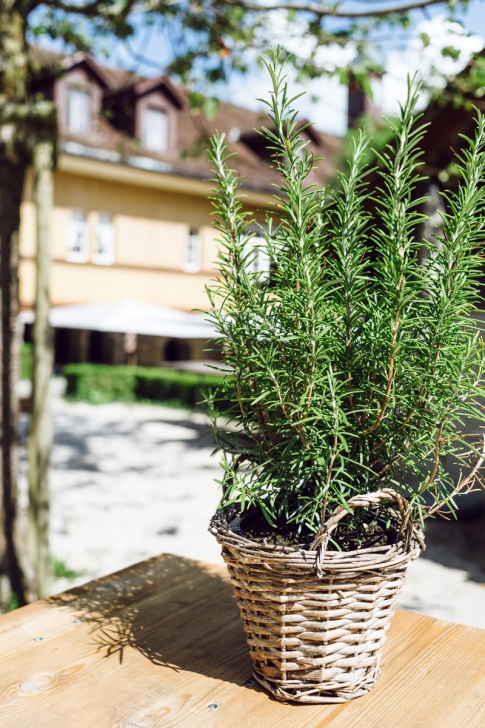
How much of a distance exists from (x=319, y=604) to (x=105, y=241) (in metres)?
16.8

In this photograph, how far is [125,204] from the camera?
17.1 metres

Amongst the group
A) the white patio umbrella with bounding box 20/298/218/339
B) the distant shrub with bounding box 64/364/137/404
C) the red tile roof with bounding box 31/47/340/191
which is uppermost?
the red tile roof with bounding box 31/47/340/191

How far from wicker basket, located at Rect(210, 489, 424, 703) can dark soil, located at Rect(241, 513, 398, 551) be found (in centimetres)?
5

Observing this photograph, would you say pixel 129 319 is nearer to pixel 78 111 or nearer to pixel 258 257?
pixel 78 111

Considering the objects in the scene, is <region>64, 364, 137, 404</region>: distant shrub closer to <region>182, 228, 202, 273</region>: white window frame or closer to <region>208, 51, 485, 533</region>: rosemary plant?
<region>182, 228, 202, 273</region>: white window frame

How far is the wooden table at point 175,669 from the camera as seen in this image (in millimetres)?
1041

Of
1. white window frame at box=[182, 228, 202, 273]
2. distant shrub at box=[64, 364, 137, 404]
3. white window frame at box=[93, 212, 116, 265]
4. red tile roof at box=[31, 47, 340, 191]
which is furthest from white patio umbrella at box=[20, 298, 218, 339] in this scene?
white window frame at box=[182, 228, 202, 273]

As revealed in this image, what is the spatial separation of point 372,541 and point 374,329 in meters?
0.35

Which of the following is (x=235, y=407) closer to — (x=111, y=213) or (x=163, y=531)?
(x=163, y=531)

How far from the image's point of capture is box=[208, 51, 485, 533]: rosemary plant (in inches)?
39.6

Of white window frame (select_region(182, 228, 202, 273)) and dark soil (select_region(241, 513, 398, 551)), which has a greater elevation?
white window frame (select_region(182, 228, 202, 273))

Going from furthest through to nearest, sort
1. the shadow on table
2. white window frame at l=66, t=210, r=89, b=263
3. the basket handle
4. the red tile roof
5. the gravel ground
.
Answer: white window frame at l=66, t=210, r=89, b=263, the red tile roof, the gravel ground, the shadow on table, the basket handle

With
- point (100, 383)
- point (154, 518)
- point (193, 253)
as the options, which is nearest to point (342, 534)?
point (154, 518)

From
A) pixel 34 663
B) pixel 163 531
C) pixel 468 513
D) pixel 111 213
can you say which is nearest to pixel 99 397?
pixel 111 213
